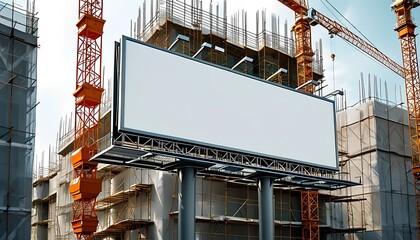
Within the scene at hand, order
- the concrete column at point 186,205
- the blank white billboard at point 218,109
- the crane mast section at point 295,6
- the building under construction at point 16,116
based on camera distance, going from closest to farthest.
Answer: the blank white billboard at point 218,109 < the concrete column at point 186,205 < the building under construction at point 16,116 < the crane mast section at point 295,6

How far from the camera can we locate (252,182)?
108ft

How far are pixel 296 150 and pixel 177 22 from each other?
13970 millimetres

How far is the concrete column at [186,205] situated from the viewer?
22047 mm

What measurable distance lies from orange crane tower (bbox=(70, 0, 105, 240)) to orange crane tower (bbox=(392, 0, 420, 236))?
1002 inches

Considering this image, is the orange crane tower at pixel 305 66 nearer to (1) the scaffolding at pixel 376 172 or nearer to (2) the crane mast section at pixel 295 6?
(2) the crane mast section at pixel 295 6

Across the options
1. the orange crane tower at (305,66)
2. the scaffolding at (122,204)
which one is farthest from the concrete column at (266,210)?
the orange crane tower at (305,66)

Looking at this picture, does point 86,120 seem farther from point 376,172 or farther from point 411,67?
point 411,67

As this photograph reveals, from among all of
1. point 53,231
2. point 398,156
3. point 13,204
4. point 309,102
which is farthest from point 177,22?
point 53,231

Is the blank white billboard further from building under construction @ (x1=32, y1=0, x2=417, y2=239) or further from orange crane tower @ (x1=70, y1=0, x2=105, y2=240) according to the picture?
orange crane tower @ (x1=70, y1=0, x2=105, y2=240)

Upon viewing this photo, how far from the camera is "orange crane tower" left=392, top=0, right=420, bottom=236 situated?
44.4 m

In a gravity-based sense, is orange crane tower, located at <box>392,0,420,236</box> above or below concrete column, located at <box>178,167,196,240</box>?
above

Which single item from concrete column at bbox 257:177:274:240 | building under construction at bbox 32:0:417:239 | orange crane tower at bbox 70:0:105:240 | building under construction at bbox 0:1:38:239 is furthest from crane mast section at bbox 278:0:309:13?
building under construction at bbox 0:1:38:239

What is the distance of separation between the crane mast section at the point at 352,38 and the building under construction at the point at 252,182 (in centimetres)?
Answer: 330

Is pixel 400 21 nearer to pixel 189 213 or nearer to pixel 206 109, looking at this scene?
pixel 206 109
